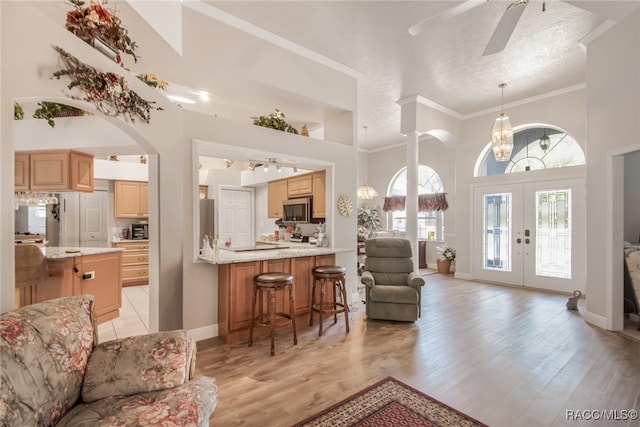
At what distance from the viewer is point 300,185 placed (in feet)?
18.0

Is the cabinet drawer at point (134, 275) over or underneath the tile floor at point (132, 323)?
over

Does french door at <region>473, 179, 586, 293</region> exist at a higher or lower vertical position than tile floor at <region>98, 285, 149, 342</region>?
higher

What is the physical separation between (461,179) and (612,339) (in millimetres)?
4027

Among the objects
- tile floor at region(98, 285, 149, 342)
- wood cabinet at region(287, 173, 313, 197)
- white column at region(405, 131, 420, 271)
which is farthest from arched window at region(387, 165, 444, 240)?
tile floor at region(98, 285, 149, 342)

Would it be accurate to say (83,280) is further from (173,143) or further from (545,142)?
(545,142)

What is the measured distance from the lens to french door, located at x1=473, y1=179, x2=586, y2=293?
5.10m

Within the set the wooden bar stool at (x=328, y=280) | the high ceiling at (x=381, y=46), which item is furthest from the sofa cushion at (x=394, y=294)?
the high ceiling at (x=381, y=46)

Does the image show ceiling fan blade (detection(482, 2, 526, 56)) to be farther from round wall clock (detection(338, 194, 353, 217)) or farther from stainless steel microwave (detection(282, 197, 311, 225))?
stainless steel microwave (detection(282, 197, 311, 225))

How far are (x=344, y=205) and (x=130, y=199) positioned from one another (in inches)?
192

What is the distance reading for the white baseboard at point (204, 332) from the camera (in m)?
3.21

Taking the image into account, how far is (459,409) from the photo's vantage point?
6.79ft

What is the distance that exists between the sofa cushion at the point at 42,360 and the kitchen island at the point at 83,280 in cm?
Result: 238

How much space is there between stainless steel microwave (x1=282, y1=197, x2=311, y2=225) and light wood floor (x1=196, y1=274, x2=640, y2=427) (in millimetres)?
2029

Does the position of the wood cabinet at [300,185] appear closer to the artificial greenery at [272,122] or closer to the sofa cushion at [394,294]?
the artificial greenery at [272,122]
